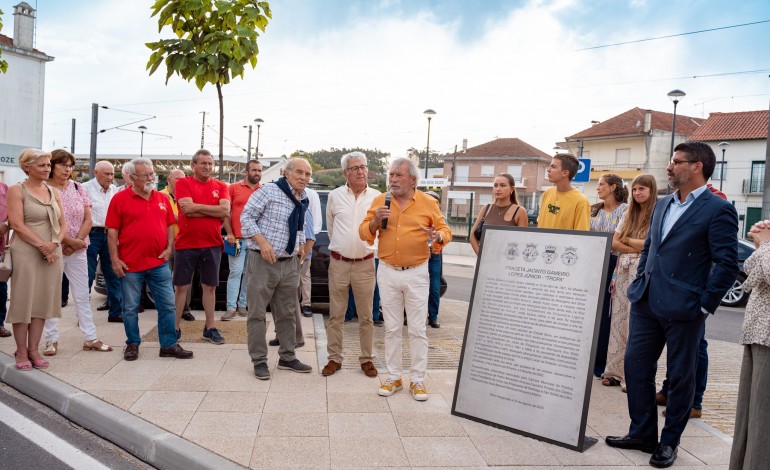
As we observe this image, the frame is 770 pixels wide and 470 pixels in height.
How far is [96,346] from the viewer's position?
6117 mm

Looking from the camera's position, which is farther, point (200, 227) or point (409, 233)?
point (200, 227)

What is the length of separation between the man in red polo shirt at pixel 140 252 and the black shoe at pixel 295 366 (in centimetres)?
98

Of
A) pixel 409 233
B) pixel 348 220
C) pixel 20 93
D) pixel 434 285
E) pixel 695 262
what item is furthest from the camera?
pixel 20 93

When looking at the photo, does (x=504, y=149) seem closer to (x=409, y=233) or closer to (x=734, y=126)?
(x=734, y=126)

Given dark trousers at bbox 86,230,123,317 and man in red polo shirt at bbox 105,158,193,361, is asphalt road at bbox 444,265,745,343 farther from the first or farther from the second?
dark trousers at bbox 86,230,123,317

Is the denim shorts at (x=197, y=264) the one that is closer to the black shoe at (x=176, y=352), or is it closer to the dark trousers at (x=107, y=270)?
the black shoe at (x=176, y=352)

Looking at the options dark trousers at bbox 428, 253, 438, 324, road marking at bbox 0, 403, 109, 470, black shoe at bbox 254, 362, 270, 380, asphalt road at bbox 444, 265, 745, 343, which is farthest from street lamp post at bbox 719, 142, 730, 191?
road marking at bbox 0, 403, 109, 470

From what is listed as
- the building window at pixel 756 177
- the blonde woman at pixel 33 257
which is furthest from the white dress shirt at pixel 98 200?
the building window at pixel 756 177

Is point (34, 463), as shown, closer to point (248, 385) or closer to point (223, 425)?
point (223, 425)

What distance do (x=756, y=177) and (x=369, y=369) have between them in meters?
46.3

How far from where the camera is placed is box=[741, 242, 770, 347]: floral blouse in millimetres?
3117

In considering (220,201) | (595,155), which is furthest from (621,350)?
(595,155)

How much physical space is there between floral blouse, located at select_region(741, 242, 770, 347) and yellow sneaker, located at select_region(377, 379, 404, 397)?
2694 mm

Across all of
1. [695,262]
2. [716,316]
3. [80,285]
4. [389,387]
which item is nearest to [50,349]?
[80,285]
